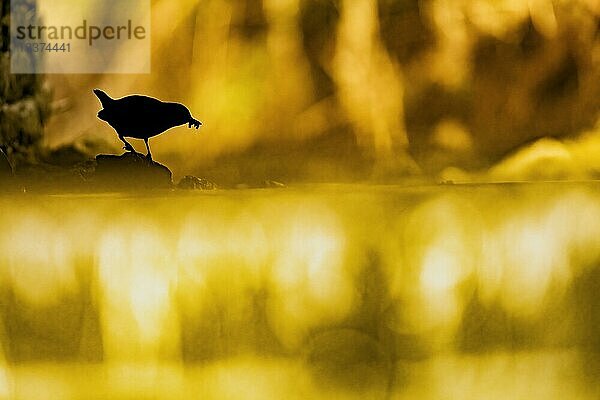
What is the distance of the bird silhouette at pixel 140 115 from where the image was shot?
135 cm

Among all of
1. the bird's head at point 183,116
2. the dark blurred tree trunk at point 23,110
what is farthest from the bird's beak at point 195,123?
the dark blurred tree trunk at point 23,110

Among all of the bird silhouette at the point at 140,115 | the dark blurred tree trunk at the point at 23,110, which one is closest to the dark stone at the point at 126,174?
the bird silhouette at the point at 140,115

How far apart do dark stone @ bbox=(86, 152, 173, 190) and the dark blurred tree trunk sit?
0.45 feet

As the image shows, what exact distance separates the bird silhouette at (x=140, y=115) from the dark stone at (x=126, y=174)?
0.07 ft

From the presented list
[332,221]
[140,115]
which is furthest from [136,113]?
[332,221]

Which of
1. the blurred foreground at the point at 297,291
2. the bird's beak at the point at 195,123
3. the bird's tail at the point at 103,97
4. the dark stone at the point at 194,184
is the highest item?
the bird's tail at the point at 103,97

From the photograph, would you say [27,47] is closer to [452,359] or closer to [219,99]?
[219,99]

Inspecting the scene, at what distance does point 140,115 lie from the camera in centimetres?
135

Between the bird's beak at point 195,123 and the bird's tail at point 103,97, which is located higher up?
the bird's tail at point 103,97

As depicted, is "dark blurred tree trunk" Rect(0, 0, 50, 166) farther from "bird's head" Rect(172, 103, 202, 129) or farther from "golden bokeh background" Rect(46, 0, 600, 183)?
"bird's head" Rect(172, 103, 202, 129)

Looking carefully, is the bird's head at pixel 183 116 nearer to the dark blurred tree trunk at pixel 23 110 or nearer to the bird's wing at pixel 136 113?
the bird's wing at pixel 136 113

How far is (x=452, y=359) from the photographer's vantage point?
1352 mm

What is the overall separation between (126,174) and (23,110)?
248 mm

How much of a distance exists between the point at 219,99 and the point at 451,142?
0.49 metres
